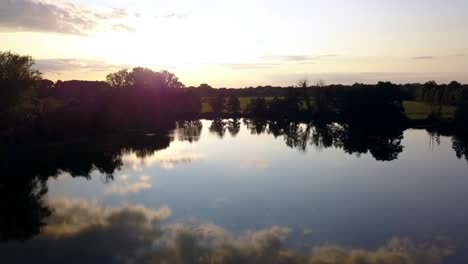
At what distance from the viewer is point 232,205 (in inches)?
1211

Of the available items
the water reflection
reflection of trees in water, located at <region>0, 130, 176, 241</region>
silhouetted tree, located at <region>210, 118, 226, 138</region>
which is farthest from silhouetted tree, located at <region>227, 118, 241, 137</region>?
the water reflection

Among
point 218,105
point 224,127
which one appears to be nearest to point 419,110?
point 224,127

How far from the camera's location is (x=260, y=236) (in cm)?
2427

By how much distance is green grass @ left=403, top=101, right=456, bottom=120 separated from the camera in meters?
93.8

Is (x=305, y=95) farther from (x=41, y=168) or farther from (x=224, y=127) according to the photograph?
Result: (x=41, y=168)

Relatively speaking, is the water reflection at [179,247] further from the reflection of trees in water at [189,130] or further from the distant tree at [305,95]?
the distant tree at [305,95]

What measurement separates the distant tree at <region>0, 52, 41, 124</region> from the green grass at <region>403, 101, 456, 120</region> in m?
73.3

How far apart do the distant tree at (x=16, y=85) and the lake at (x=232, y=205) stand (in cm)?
517

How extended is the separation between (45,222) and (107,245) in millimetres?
6495

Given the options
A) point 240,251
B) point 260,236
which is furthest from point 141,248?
point 260,236

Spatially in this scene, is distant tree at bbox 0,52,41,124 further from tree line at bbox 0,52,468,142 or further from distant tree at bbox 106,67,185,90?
distant tree at bbox 106,67,185,90

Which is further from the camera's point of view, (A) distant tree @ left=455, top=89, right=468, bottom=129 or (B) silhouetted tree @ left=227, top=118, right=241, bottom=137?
(A) distant tree @ left=455, top=89, right=468, bottom=129

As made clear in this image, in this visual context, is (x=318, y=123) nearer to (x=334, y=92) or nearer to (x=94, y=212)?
(x=334, y=92)

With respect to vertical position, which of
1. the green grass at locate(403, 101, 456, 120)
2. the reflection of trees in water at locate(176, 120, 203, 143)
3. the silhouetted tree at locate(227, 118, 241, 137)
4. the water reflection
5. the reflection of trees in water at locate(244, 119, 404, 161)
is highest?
the green grass at locate(403, 101, 456, 120)
